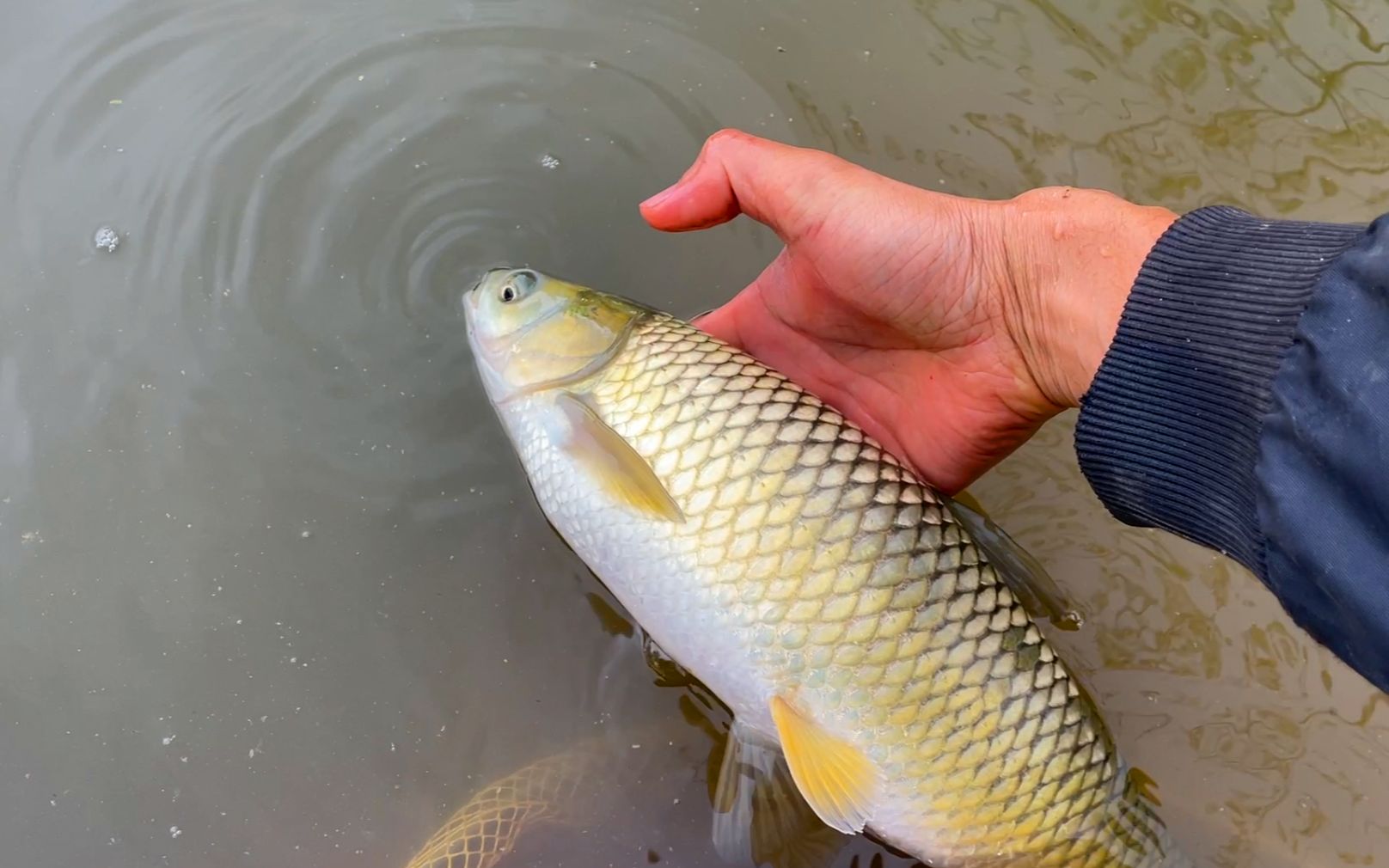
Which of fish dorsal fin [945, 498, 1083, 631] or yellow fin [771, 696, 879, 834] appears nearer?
yellow fin [771, 696, 879, 834]

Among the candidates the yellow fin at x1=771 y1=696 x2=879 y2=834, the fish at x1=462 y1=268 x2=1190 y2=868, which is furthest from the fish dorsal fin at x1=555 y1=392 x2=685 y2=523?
the yellow fin at x1=771 y1=696 x2=879 y2=834

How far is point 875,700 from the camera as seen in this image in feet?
5.07

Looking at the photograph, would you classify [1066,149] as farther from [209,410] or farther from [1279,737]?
[209,410]

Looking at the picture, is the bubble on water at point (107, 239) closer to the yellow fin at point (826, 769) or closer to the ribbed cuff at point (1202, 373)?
the yellow fin at point (826, 769)

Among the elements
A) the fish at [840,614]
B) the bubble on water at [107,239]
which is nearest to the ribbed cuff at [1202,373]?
the fish at [840,614]

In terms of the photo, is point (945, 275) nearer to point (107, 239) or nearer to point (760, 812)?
point (760, 812)

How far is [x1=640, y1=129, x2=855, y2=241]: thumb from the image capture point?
187 cm

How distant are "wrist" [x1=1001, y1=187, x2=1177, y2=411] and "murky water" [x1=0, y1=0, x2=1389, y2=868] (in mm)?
505

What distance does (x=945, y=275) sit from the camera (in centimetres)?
194

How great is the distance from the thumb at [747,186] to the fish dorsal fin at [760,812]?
3.28 feet

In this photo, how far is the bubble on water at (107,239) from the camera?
2.20m

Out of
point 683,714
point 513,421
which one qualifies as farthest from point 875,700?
point 513,421

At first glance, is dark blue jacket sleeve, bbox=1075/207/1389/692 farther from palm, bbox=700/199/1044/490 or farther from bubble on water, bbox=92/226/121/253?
bubble on water, bbox=92/226/121/253

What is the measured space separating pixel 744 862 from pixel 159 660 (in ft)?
4.12
